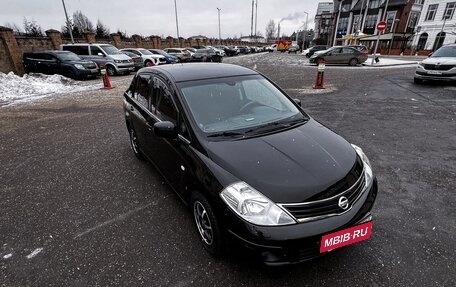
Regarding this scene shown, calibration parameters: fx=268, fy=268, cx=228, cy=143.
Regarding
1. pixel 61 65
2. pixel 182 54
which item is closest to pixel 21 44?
pixel 61 65

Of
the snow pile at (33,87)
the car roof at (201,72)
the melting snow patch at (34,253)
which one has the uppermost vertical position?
the car roof at (201,72)

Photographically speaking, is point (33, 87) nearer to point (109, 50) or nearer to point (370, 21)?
point (109, 50)

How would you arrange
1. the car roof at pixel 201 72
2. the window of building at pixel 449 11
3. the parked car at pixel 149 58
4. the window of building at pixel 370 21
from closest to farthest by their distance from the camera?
the car roof at pixel 201 72
the parked car at pixel 149 58
the window of building at pixel 449 11
the window of building at pixel 370 21

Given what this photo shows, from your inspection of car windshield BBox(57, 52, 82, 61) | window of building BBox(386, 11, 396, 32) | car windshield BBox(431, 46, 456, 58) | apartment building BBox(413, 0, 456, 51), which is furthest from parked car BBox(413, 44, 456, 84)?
window of building BBox(386, 11, 396, 32)

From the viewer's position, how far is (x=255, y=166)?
2.34 meters

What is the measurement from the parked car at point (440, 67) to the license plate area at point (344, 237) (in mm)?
11549

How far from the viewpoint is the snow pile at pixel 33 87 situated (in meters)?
11.4

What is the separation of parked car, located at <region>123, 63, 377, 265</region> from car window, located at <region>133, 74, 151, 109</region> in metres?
0.16

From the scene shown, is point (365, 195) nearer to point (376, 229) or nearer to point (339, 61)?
point (376, 229)

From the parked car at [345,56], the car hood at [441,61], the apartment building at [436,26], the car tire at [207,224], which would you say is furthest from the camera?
the apartment building at [436,26]

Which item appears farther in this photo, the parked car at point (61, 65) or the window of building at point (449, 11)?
the window of building at point (449, 11)

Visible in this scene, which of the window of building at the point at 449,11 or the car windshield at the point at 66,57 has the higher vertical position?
the window of building at the point at 449,11

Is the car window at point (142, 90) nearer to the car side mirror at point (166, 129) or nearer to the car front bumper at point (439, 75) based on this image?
the car side mirror at point (166, 129)

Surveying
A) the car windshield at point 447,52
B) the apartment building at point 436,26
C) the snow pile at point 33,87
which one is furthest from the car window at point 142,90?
the apartment building at point 436,26
